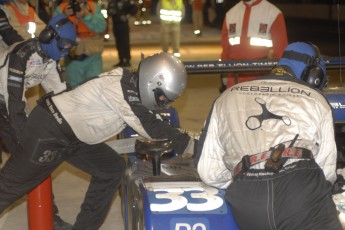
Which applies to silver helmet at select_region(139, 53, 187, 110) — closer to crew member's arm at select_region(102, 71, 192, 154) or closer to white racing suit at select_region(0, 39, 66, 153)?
crew member's arm at select_region(102, 71, 192, 154)

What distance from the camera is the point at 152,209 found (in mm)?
3445

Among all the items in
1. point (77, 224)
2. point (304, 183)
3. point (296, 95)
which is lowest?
point (77, 224)

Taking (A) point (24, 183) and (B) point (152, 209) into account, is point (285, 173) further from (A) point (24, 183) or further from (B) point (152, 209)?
(A) point (24, 183)

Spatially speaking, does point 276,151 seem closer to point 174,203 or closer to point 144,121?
point 174,203

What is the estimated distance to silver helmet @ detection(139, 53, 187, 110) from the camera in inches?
187

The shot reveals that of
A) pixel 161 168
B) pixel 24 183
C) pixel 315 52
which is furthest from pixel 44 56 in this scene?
pixel 315 52

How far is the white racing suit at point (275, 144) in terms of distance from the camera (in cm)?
328

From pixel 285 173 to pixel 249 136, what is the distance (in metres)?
0.23

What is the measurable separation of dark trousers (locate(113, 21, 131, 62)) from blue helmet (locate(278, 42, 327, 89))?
501 inches

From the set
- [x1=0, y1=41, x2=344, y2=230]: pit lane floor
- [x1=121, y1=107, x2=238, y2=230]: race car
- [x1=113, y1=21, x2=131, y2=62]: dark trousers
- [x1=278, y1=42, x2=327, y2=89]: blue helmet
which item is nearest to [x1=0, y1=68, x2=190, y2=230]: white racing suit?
[x1=121, y1=107, x2=238, y2=230]: race car

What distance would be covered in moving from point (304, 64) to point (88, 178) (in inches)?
174

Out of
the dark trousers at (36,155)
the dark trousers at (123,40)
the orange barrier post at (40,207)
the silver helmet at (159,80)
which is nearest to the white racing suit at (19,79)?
the dark trousers at (36,155)

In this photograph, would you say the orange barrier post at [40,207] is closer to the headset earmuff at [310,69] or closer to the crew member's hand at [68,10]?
the headset earmuff at [310,69]

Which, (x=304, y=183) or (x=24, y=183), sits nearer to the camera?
(x=304, y=183)
